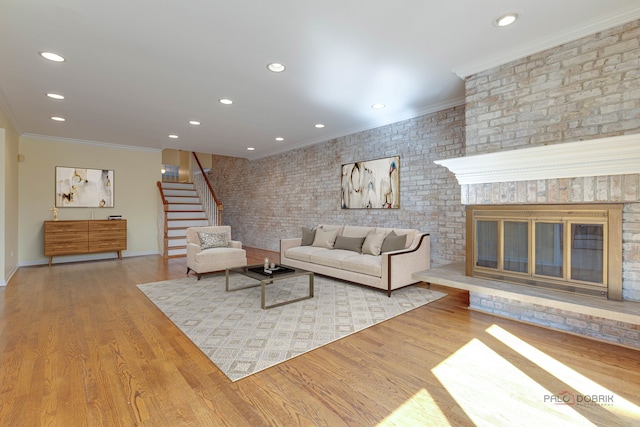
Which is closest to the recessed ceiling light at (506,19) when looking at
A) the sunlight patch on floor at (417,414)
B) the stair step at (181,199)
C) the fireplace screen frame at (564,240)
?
the fireplace screen frame at (564,240)

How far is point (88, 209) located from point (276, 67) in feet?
20.0

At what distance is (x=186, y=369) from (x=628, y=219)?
3.71 metres

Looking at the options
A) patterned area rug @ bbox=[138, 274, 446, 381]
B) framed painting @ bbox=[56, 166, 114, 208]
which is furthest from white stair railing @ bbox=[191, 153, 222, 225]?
patterned area rug @ bbox=[138, 274, 446, 381]

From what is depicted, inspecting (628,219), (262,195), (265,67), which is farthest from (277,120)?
(628,219)

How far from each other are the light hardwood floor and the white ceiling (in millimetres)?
2713

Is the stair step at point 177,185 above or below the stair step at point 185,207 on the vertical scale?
above

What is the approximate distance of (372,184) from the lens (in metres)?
5.66

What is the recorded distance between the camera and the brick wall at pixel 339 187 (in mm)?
4582

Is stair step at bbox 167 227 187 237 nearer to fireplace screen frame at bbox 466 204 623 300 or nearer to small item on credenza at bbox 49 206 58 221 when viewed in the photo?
small item on credenza at bbox 49 206 58 221

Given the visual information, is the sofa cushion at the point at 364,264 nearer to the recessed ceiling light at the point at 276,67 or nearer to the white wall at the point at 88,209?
the recessed ceiling light at the point at 276,67

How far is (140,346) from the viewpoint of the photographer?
2547 millimetres

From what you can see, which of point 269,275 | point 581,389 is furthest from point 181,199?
point 581,389

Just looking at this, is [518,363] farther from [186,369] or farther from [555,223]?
[186,369]

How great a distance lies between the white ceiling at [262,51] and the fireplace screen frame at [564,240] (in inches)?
61.5
